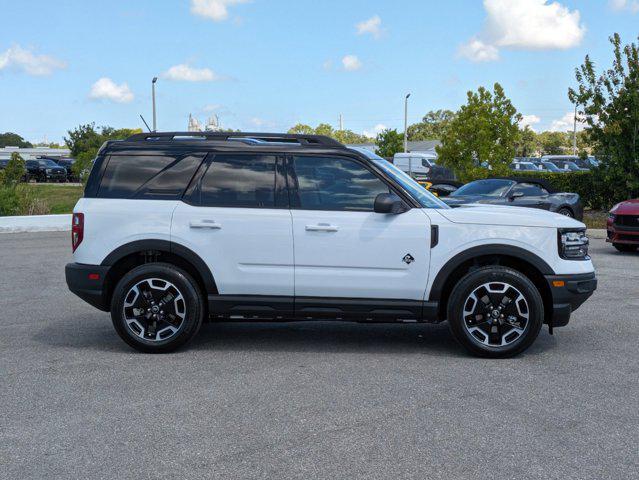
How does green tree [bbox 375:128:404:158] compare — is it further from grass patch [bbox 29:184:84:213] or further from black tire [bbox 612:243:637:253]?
black tire [bbox 612:243:637:253]

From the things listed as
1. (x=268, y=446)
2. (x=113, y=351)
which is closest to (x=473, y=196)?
(x=113, y=351)

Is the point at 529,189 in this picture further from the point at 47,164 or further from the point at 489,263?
the point at 47,164

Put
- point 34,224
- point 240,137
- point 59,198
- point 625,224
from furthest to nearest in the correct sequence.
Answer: point 59,198 < point 34,224 < point 625,224 < point 240,137

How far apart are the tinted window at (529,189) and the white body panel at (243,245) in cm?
1230

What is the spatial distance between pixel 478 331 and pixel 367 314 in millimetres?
959

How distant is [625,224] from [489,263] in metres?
8.89

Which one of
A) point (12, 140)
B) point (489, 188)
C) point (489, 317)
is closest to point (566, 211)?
point (489, 188)

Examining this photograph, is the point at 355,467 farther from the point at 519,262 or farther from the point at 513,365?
the point at 519,262

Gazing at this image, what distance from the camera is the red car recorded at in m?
14.2

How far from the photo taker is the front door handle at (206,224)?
6496mm

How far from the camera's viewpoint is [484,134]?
2750cm

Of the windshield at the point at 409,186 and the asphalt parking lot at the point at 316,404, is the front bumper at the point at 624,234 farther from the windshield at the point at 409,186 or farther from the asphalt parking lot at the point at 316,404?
the windshield at the point at 409,186

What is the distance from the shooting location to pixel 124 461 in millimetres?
4156

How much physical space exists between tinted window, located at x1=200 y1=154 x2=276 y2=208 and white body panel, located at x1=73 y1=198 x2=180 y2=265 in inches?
14.0
